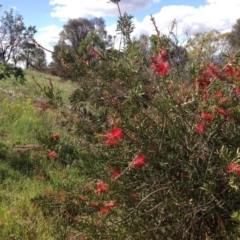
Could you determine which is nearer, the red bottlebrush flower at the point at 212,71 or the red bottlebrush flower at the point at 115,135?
the red bottlebrush flower at the point at 115,135

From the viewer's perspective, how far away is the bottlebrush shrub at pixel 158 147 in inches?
92.4

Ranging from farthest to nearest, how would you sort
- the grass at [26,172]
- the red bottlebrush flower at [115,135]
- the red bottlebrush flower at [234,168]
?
the grass at [26,172], the red bottlebrush flower at [115,135], the red bottlebrush flower at [234,168]

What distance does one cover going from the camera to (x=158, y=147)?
2.40 m

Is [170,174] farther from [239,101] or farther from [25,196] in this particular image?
[25,196]

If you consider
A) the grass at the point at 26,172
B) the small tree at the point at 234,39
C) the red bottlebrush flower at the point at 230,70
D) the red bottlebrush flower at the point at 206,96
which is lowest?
the grass at the point at 26,172

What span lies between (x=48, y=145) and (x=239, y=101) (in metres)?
1.25

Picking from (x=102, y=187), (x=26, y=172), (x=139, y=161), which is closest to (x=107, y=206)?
(x=102, y=187)

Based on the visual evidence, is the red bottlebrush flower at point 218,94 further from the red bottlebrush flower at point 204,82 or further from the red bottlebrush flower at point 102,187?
the red bottlebrush flower at point 102,187

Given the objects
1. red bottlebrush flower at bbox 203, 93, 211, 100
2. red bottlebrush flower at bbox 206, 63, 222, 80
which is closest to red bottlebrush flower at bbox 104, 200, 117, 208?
red bottlebrush flower at bbox 203, 93, 211, 100

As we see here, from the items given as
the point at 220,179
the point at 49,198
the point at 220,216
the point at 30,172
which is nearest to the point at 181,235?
the point at 220,216

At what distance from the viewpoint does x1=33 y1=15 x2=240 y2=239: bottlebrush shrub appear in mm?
2348

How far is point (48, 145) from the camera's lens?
2.85 m

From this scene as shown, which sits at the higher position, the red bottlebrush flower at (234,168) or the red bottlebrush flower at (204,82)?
the red bottlebrush flower at (204,82)

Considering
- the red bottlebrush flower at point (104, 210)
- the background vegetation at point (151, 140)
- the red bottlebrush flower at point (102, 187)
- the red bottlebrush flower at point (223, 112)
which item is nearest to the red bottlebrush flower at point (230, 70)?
the background vegetation at point (151, 140)
